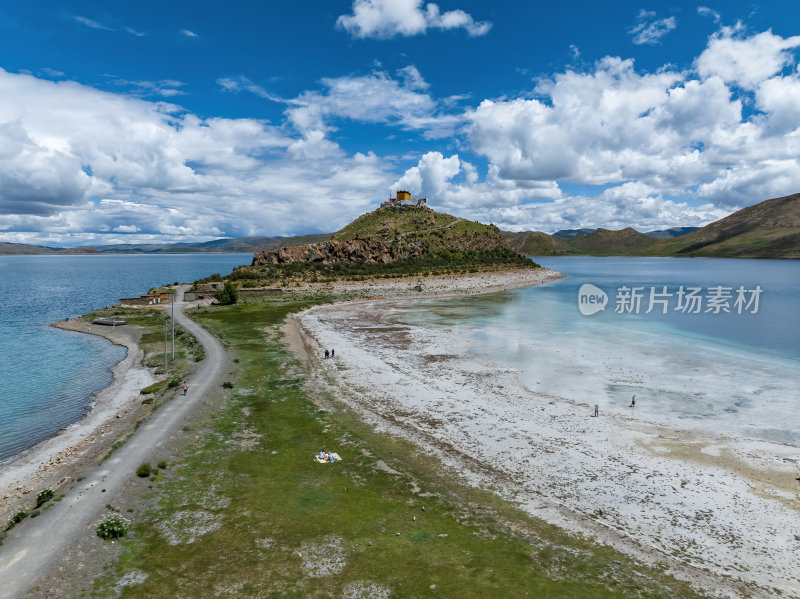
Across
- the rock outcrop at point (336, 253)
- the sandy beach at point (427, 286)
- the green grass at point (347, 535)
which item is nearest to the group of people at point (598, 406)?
the green grass at point (347, 535)

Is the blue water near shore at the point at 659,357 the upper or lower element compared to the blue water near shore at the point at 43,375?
upper

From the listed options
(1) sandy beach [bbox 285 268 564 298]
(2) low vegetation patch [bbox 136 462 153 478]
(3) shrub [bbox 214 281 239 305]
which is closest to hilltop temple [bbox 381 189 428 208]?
(1) sandy beach [bbox 285 268 564 298]

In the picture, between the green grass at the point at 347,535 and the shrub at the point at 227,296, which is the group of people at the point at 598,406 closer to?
the green grass at the point at 347,535

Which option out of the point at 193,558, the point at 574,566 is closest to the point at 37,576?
the point at 193,558

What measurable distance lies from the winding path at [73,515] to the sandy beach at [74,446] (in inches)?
68.3

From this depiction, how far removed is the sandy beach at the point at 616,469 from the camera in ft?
46.6

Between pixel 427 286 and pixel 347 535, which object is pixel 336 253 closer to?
pixel 427 286

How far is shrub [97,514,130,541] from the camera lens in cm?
1412

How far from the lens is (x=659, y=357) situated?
1628 inches

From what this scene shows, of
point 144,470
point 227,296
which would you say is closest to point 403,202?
point 227,296

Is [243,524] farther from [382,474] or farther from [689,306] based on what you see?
[689,306]

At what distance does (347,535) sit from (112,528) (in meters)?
7.71

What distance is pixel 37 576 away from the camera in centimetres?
1211

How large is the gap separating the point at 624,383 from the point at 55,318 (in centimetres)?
8245
